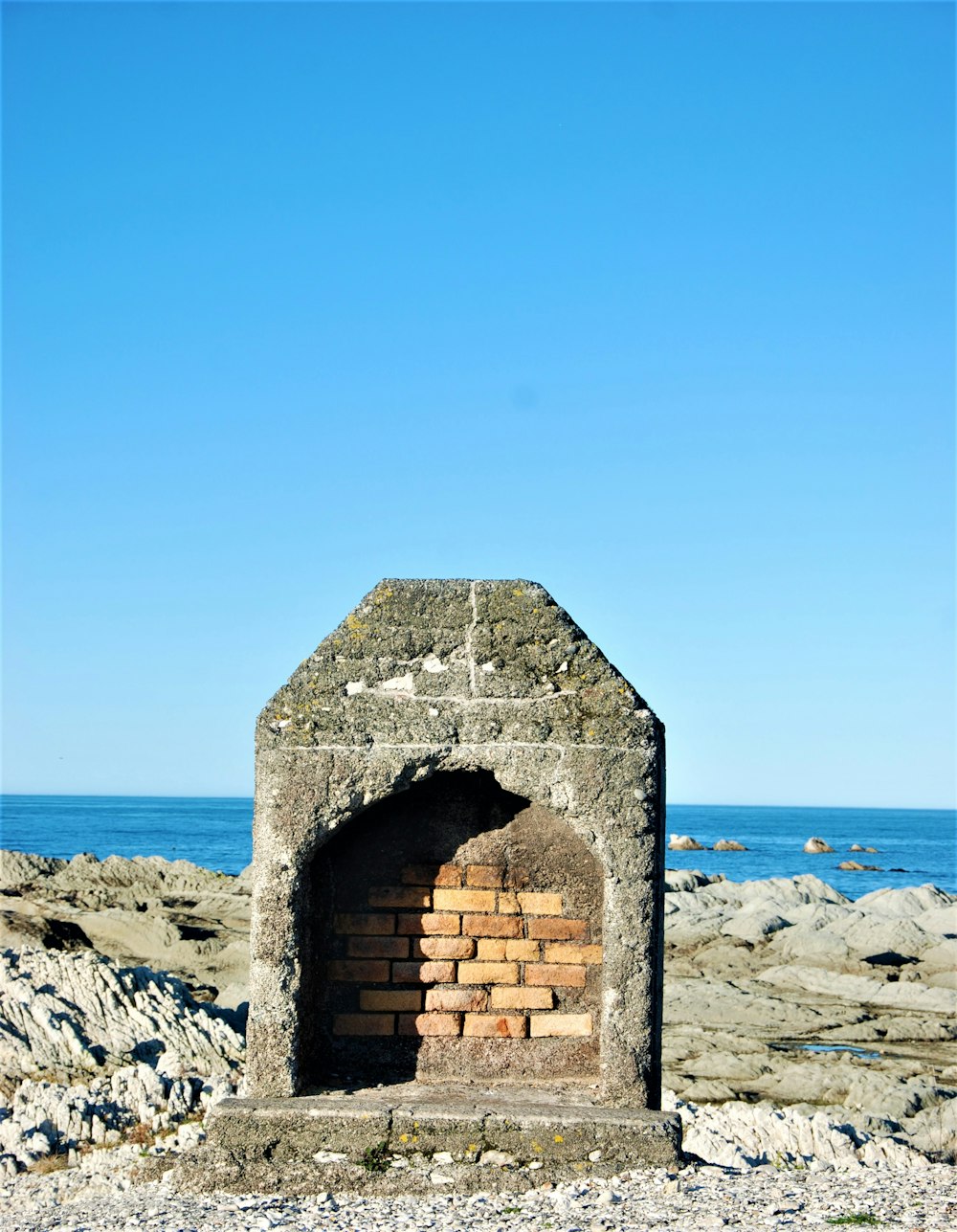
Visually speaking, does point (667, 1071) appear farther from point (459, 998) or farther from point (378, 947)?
point (378, 947)

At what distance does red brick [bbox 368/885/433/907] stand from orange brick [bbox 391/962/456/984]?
0.26m

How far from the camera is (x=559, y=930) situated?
17.2 feet

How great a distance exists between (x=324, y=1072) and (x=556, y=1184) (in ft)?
4.02

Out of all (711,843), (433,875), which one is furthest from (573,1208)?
(711,843)

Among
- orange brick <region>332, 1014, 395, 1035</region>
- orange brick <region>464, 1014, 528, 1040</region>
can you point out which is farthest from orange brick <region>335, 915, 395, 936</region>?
orange brick <region>464, 1014, 528, 1040</region>

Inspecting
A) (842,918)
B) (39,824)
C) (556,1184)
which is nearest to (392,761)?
(556,1184)

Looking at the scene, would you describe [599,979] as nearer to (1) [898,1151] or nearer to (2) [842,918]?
(1) [898,1151]

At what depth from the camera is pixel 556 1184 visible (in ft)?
14.9

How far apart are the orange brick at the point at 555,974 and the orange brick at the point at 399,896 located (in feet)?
1.68

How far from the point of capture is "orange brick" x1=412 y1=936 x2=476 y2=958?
206 inches

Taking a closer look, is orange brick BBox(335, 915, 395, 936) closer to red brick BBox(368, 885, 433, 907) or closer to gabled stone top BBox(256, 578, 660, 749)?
red brick BBox(368, 885, 433, 907)

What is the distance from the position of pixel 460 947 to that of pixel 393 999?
39 cm

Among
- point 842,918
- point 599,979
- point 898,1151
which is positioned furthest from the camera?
point 842,918

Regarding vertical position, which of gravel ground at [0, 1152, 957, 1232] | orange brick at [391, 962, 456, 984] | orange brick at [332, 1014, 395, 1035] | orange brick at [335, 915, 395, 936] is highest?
orange brick at [335, 915, 395, 936]
